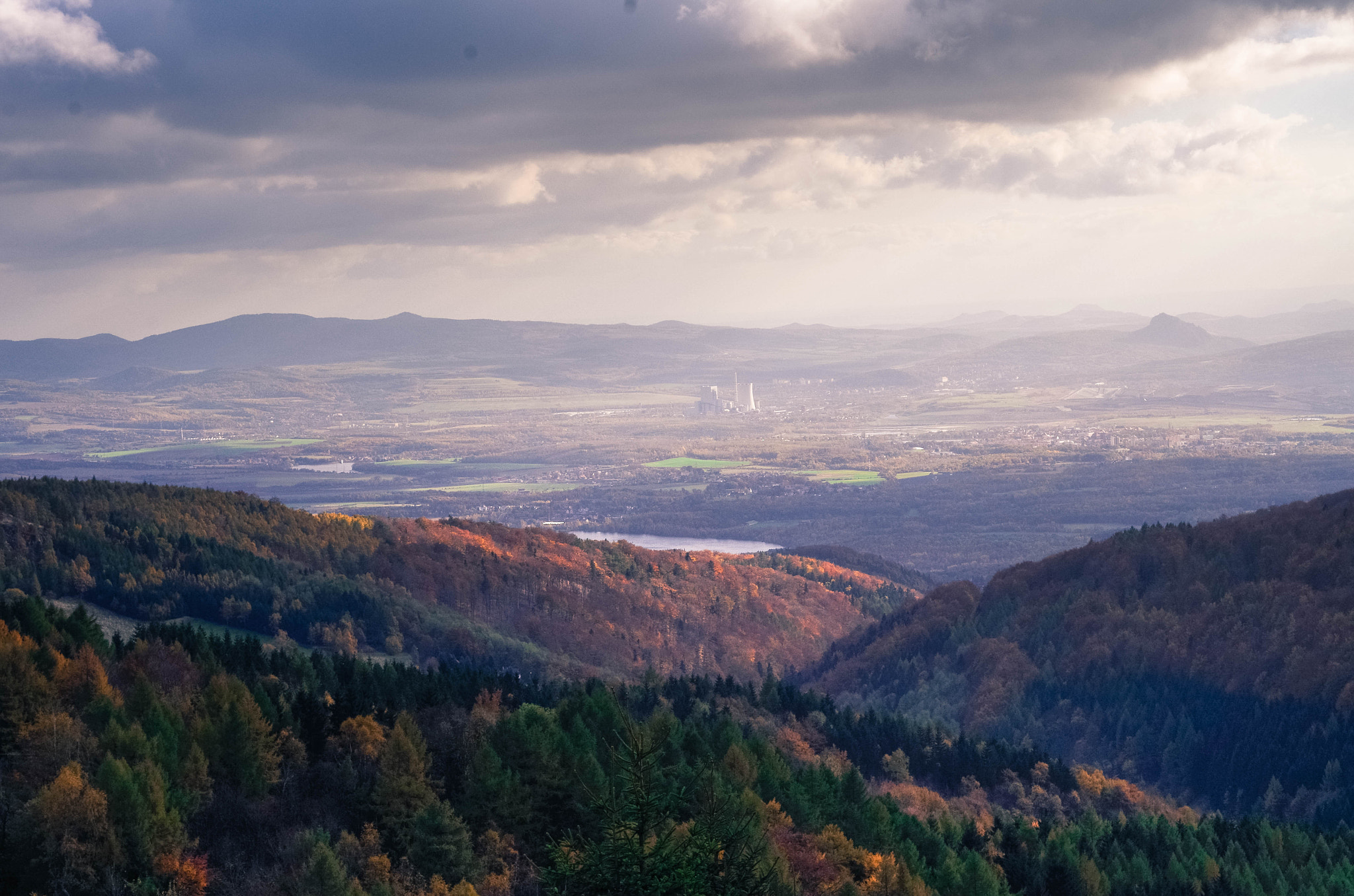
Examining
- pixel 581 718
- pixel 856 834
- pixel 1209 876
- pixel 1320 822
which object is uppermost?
pixel 581 718

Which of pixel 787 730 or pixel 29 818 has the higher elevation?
pixel 29 818

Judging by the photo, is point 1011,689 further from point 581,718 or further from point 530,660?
point 581,718

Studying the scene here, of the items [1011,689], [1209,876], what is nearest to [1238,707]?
[1011,689]

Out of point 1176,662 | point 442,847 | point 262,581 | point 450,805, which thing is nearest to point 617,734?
point 450,805

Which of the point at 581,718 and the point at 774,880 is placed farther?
the point at 581,718

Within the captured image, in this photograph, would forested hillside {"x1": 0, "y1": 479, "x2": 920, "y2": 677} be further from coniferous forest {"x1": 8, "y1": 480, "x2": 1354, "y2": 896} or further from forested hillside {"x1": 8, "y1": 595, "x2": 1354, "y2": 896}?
forested hillside {"x1": 8, "y1": 595, "x2": 1354, "y2": 896}

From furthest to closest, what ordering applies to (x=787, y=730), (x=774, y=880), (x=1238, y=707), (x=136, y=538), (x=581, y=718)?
(x=136, y=538) < (x=1238, y=707) < (x=787, y=730) < (x=581, y=718) < (x=774, y=880)

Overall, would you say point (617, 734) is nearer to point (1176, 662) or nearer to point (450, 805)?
point (450, 805)
